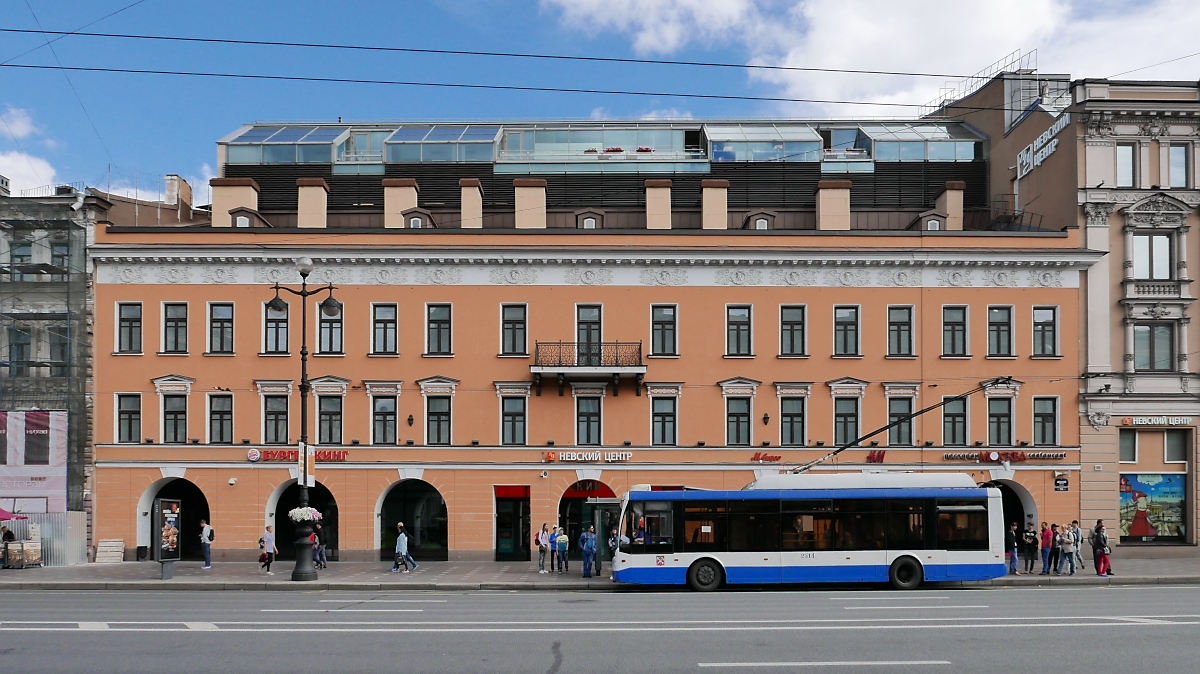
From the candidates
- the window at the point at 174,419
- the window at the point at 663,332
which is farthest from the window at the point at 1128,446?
the window at the point at 174,419

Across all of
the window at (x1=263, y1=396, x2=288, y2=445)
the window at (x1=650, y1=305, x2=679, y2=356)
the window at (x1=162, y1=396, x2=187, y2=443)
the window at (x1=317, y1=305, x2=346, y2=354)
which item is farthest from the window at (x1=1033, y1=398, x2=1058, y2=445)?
the window at (x1=162, y1=396, x2=187, y2=443)

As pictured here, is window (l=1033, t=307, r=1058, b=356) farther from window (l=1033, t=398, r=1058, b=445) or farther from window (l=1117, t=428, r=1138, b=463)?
window (l=1117, t=428, r=1138, b=463)

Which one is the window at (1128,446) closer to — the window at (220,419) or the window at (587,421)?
the window at (587,421)

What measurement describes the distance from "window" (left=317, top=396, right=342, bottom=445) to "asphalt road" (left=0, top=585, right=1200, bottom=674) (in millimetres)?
11537

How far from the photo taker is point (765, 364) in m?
34.6

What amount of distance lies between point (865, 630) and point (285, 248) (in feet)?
80.1

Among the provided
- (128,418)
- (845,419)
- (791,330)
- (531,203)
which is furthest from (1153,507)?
(128,418)

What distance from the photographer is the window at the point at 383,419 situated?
34.3 m

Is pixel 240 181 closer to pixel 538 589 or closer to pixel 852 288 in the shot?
pixel 538 589

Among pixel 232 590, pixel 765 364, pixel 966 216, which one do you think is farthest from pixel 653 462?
pixel 966 216

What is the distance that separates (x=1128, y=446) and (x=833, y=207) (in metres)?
13.0

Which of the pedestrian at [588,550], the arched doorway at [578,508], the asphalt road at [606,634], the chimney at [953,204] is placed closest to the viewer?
the asphalt road at [606,634]

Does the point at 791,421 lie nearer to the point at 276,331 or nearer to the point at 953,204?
the point at 953,204

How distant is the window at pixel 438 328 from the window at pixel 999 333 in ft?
60.8
